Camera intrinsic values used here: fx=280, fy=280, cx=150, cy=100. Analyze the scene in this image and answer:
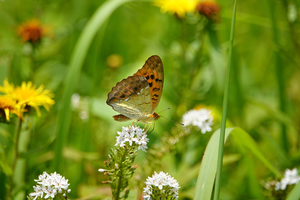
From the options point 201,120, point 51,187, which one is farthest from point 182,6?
point 51,187

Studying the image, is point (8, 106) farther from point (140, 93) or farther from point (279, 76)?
point (279, 76)

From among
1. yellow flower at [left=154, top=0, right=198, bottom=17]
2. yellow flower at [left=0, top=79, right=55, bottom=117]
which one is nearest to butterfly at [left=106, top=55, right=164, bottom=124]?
yellow flower at [left=0, top=79, right=55, bottom=117]

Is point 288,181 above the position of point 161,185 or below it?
above

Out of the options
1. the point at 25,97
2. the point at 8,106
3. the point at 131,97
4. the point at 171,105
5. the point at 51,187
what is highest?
the point at 171,105

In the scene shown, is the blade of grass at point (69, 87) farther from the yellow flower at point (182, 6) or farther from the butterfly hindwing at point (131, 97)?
the yellow flower at point (182, 6)

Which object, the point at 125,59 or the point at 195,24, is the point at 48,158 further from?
the point at 125,59

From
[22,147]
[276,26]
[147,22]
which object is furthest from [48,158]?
[147,22]

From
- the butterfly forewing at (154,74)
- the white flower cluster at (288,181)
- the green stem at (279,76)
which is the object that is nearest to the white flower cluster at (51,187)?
the butterfly forewing at (154,74)
